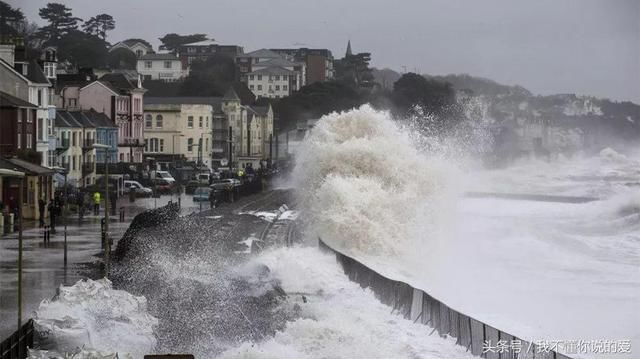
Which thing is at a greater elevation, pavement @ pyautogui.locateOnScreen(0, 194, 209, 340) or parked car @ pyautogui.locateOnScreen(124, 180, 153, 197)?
pavement @ pyautogui.locateOnScreen(0, 194, 209, 340)

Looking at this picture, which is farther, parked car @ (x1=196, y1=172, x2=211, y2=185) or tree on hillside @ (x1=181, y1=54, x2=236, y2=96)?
tree on hillside @ (x1=181, y1=54, x2=236, y2=96)

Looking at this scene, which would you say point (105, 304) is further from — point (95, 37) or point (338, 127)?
point (95, 37)

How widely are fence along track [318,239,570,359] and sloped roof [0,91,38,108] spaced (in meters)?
21.6

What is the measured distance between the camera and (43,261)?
88.9ft

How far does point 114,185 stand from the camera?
57688 mm

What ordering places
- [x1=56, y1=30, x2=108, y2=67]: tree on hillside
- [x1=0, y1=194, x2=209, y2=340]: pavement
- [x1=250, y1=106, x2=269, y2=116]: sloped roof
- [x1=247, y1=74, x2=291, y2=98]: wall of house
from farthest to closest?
[x1=247, y1=74, x2=291, y2=98]: wall of house < [x1=56, y1=30, x2=108, y2=67]: tree on hillside < [x1=250, y1=106, x2=269, y2=116]: sloped roof < [x1=0, y1=194, x2=209, y2=340]: pavement

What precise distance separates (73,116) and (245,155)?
4108 cm

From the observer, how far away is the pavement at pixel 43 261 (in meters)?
20.3

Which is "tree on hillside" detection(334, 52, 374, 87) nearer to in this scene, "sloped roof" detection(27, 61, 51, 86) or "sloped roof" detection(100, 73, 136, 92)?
"sloped roof" detection(100, 73, 136, 92)

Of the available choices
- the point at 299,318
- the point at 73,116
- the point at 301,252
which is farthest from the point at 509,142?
the point at 299,318

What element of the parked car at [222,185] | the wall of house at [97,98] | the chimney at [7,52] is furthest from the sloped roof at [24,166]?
the wall of house at [97,98]

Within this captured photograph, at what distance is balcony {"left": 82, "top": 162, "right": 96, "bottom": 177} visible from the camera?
2320 inches

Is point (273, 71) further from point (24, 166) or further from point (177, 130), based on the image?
point (24, 166)

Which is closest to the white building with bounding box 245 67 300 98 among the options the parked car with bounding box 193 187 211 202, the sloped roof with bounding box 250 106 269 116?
the sloped roof with bounding box 250 106 269 116
